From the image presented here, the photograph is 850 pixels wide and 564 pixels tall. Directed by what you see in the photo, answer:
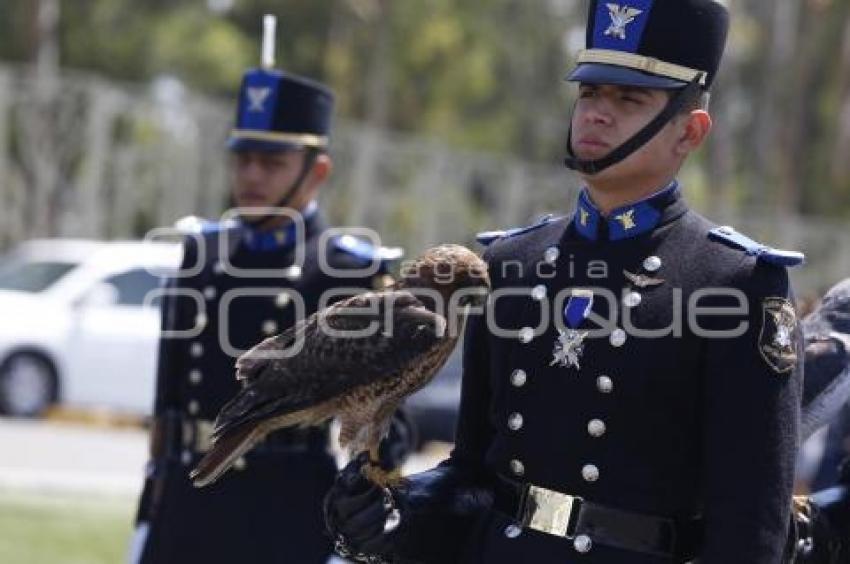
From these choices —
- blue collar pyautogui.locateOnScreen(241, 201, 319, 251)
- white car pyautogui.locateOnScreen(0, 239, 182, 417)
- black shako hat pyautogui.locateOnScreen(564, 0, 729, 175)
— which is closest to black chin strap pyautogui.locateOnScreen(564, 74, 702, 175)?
black shako hat pyautogui.locateOnScreen(564, 0, 729, 175)

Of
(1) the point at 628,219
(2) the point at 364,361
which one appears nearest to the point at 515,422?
(2) the point at 364,361

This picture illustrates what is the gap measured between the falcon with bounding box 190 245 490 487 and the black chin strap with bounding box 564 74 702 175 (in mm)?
275

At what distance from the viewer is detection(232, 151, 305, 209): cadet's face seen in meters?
5.40

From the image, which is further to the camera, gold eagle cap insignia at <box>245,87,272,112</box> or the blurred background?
the blurred background

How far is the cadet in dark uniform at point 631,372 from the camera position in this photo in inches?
123

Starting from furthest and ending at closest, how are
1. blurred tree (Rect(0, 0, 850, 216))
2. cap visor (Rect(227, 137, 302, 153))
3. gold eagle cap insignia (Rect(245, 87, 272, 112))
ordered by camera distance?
blurred tree (Rect(0, 0, 850, 216)), gold eagle cap insignia (Rect(245, 87, 272, 112)), cap visor (Rect(227, 137, 302, 153))

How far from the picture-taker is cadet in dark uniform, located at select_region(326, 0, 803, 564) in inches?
123

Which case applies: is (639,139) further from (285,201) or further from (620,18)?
(285,201)

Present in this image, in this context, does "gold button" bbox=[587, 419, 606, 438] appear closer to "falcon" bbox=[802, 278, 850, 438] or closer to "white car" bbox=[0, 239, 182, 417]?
"falcon" bbox=[802, 278, 850, 438]

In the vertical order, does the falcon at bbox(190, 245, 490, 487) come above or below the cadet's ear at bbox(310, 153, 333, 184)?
below

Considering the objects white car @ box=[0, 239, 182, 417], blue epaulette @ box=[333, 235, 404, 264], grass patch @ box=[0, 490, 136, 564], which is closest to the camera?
blue epaulette @ box=[333, 235, 404, 264]

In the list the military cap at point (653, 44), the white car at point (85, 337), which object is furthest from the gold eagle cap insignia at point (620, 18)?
the white car at point (85, 337)

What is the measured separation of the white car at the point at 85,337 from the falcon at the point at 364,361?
41.1ft

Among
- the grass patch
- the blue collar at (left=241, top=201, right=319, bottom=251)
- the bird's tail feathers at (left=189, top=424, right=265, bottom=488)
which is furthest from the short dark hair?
the grass patch
